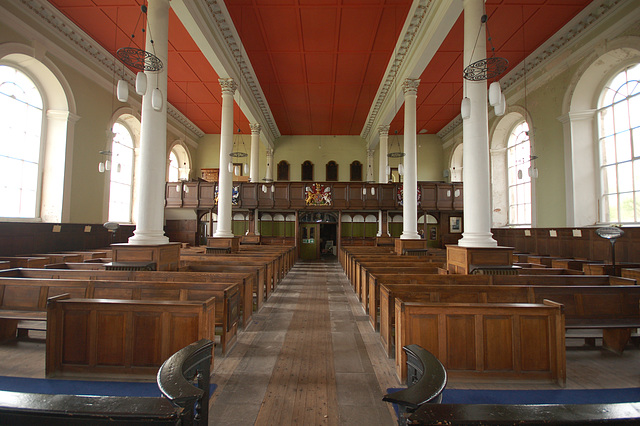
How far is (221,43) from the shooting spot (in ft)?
29.9

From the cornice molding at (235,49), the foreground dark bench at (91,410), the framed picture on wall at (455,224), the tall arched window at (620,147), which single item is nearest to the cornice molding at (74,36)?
the cornice molding at (235,49)

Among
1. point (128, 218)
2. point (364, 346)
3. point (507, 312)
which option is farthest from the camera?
point (128, 218)

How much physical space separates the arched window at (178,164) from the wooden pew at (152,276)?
12295 mm

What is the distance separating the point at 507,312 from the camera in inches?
127

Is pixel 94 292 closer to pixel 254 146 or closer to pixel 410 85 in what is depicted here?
pixel 410 85

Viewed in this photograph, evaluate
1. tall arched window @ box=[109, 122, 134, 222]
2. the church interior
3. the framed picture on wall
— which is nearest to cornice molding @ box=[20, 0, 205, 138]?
the church interior

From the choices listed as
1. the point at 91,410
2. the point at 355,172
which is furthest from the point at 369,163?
the point at 91,410

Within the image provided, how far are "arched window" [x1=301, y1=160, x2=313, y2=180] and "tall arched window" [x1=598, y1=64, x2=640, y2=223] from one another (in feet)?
44.3

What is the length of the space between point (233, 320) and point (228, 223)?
20.8 feet

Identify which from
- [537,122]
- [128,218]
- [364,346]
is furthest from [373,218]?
[364,346]

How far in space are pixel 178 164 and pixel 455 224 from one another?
49.2ft

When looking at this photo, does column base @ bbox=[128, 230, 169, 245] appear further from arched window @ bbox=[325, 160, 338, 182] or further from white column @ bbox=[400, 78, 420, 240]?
arched window @ bbox=[325, 160, 338, 182]

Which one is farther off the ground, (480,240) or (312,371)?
(480,240)

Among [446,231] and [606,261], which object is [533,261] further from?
[446,231]
